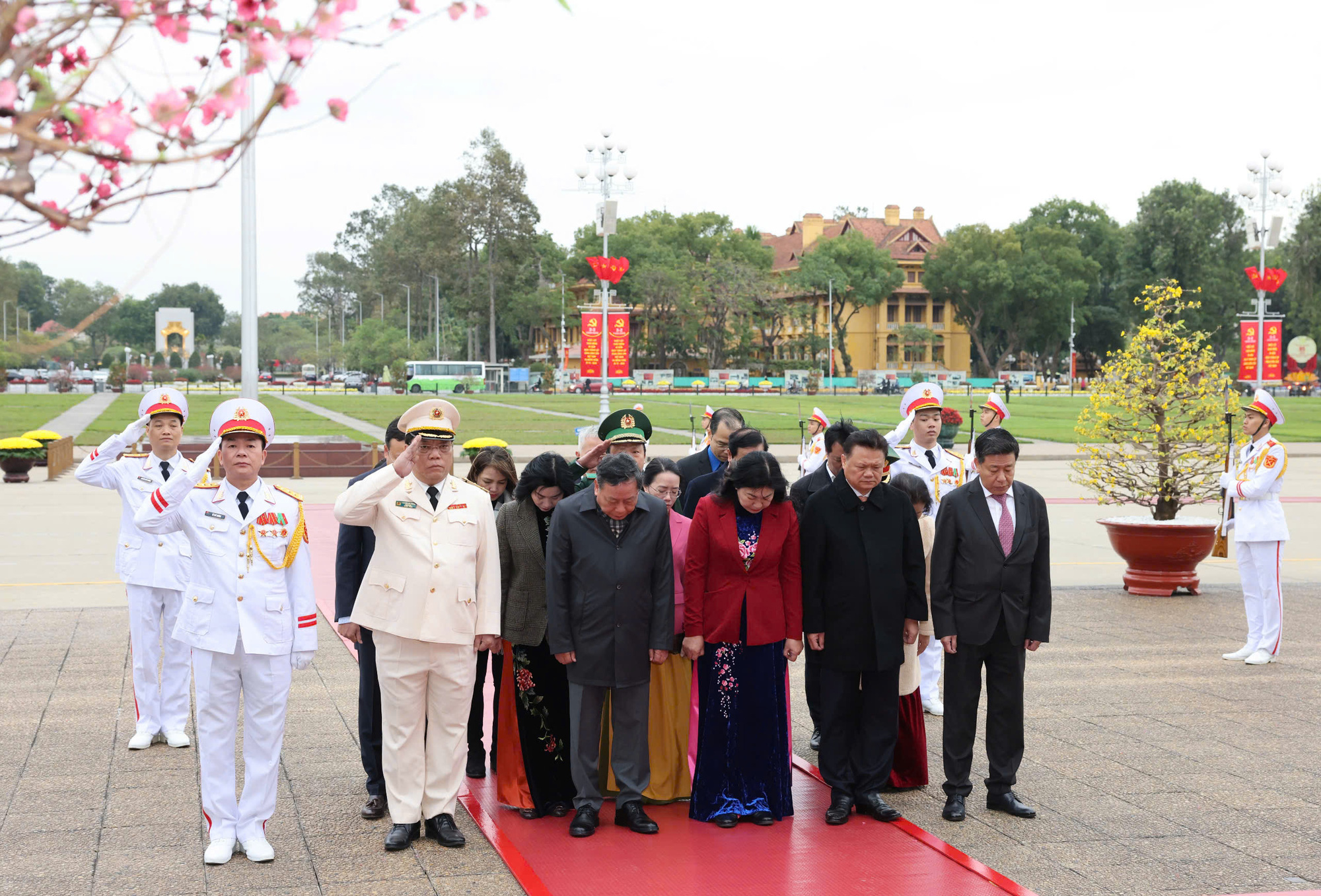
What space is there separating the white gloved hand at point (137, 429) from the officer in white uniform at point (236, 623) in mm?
1428

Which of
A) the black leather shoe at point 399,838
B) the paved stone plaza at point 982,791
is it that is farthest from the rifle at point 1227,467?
the black leather shoe at point 399,838

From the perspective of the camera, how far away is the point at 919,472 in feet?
24.5

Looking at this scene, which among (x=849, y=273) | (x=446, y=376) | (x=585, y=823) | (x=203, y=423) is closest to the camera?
(x=585, y=823)

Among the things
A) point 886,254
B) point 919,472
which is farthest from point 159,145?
point 886,254

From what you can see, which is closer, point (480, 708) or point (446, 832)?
point (446, 832)

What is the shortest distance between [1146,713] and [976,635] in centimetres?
225

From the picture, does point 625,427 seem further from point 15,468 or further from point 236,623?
point 15,468

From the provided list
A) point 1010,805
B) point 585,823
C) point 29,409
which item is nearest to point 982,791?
point 1010,805

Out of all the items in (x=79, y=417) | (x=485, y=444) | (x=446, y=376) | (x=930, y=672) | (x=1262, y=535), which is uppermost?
(x=446, y=376)

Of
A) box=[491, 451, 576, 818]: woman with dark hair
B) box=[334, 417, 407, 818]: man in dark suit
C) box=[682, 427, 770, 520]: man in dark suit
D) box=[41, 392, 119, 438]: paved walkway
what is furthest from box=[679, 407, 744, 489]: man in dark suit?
box=[41, 392, 119, 438]: paved walkway

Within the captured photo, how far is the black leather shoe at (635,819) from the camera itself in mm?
5148

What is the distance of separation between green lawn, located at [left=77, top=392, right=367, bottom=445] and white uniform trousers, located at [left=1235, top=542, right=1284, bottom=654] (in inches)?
901

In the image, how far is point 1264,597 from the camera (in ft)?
27.7

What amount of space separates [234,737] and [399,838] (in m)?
0.79
